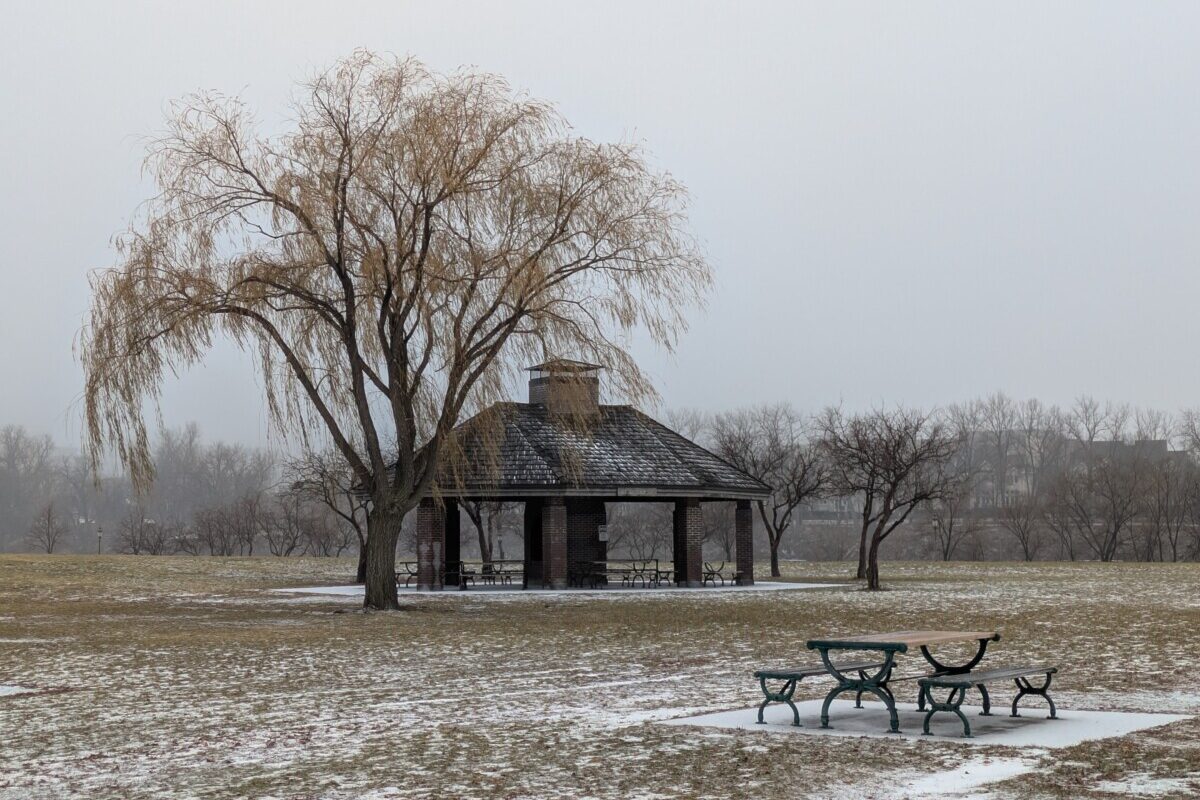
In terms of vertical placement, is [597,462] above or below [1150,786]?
above

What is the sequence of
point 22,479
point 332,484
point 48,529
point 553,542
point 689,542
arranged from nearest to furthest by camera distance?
point 553,542 → point 689,542 → point 332,484 → point 48,529 → point 22,479

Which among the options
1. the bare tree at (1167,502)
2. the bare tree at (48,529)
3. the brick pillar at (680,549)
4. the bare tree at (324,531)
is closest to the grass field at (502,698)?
the brick pillar at (680,549)

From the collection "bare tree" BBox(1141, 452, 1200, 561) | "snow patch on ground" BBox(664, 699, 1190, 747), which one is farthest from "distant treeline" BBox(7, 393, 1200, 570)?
"snow patch on ground" BBox(664, 699, 1190, 747)

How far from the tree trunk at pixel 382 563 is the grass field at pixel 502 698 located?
588 millimetres

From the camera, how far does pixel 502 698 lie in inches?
480

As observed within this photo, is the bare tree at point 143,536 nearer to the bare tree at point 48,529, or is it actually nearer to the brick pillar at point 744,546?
the bare tree at point 48,529

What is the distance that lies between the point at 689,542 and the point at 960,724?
2668 cm

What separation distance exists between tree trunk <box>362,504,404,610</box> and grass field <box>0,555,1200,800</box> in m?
0.59

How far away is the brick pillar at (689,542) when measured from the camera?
120 feet

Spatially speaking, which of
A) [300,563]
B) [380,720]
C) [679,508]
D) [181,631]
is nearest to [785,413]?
[300,563]

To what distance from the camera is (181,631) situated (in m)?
20.7

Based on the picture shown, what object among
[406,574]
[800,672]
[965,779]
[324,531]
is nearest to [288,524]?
[324,531]

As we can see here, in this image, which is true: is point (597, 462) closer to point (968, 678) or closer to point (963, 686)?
point (968, 678)

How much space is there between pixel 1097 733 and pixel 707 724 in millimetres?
2803
